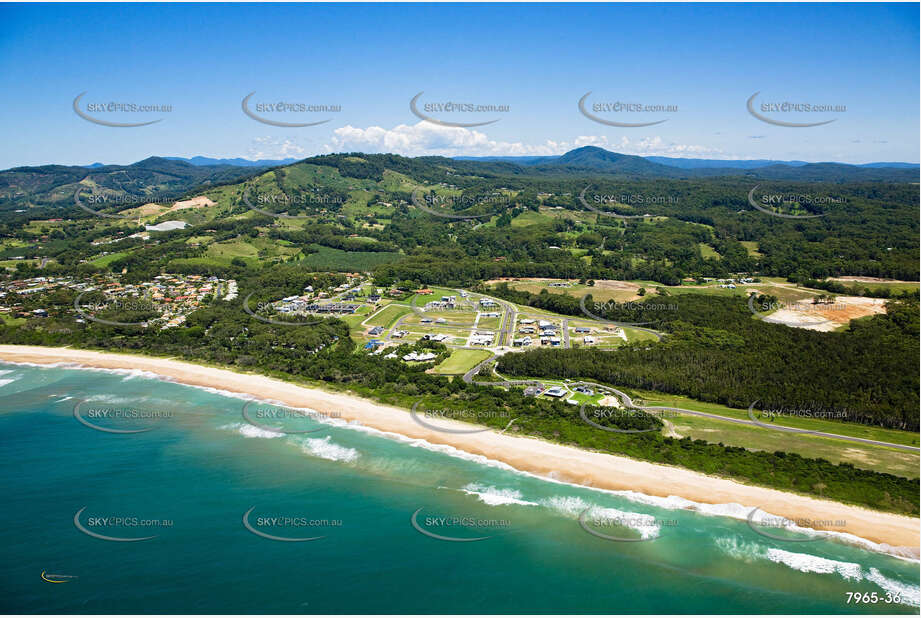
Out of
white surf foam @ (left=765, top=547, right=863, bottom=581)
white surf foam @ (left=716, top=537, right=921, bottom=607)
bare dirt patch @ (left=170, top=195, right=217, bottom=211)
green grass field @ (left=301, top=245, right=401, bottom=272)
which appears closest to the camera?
white surf foam @ (left=716, top=537, right=921, bottom=607)

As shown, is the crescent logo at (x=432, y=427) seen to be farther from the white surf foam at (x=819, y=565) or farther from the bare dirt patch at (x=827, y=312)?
the bare dirt patch at (x=827, y=312)

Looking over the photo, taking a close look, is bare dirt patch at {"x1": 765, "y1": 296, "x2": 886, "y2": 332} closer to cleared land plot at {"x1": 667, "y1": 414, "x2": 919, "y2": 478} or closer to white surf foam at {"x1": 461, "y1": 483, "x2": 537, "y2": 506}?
cleared land plot at {"x1": 667, "y1": 414, "x2": 919, "y2": 478}

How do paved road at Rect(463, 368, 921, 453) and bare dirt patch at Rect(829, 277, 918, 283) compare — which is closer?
paved road at Rect(463, 368, 921, 453)

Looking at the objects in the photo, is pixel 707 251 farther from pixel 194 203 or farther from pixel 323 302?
pixel 194 203

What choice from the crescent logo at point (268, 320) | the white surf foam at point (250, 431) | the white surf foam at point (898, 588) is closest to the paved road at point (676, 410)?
the white surf foam at point (898, 588)

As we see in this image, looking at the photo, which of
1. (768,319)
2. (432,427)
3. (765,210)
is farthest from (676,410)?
(765,210)

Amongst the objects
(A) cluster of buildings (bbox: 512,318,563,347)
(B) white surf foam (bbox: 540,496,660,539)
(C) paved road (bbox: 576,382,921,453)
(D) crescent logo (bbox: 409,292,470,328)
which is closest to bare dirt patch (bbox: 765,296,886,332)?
(C) paved road (bbox: 576,382,921,453)

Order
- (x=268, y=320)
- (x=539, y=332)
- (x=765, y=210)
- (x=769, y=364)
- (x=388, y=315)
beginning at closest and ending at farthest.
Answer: (x=769, y=364), (x=539, y=332), (x=268, y=320), (x=388, y=315), (x=765, y=210)
